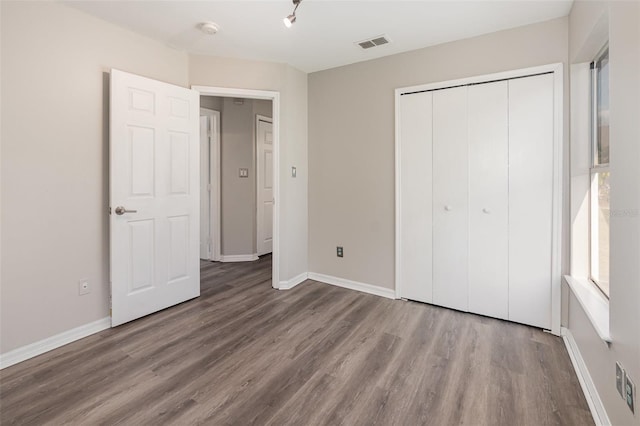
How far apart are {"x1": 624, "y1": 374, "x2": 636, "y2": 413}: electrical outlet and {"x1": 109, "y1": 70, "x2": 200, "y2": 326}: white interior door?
3096mm

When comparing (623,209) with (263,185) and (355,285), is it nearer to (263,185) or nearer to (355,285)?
(355,285)

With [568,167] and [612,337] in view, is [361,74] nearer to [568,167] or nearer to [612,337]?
[568,167]

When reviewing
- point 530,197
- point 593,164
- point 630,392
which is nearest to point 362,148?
point 530,197

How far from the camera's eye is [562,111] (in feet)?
7.81

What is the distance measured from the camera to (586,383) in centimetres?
179

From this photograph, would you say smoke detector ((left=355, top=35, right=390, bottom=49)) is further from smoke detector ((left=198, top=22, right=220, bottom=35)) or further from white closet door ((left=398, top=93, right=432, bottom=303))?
smoke detector ((left=198, top=22, right=220, bottom=35))

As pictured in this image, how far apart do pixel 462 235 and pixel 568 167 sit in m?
0.91

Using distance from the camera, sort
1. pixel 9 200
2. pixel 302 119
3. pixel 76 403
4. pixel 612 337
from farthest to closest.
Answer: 1. pixel 302 119
2. pixel 9 200
3. pixel 76 403
4. pixel 612 337

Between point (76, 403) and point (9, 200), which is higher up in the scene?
point (9, 200)

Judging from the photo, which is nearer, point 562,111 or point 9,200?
point 9,200

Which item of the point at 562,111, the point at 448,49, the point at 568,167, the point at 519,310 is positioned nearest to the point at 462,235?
the point at 519,310

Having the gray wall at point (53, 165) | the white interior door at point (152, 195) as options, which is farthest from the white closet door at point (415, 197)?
the gray wall at point (53, 165)

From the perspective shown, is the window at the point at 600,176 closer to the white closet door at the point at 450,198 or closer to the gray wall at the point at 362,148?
the gray wall at the point at 362,148

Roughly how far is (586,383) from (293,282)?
2.54m
